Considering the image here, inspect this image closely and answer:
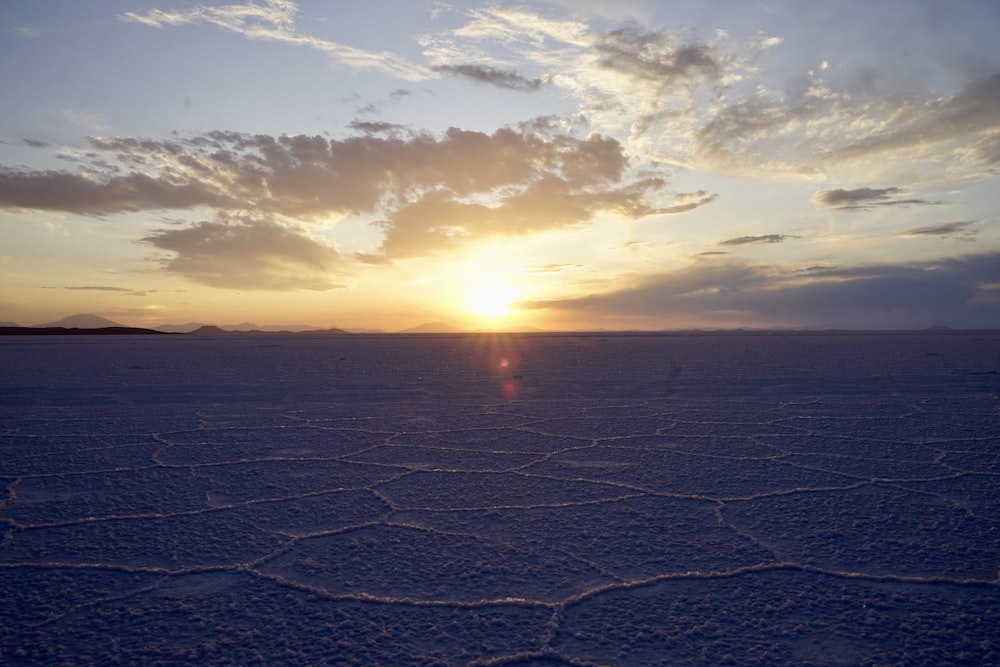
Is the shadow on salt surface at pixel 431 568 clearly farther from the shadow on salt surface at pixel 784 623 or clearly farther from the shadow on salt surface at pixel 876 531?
the shadow on salt surface at pixel 876 531

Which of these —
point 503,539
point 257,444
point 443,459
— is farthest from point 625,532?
point 257,444

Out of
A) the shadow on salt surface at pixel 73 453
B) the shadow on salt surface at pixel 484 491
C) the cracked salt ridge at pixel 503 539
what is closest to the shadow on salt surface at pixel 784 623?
the cracked salt ridge at pixel 503 539

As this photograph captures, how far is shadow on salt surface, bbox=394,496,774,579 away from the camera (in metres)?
2.58

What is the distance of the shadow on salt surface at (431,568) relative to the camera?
7.61 feet

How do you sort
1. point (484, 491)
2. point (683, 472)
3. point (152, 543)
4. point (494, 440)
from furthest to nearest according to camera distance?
1. point (494, 440)
2. point (683, 472)
3. point (484, 491)
4. point (152, 543)

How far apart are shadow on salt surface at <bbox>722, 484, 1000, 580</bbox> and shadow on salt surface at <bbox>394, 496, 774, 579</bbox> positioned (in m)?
0.18

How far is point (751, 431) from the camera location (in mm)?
5414

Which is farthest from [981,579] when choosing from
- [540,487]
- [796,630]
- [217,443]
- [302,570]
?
[217,443]

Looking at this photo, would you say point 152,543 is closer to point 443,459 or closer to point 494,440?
point 443,459

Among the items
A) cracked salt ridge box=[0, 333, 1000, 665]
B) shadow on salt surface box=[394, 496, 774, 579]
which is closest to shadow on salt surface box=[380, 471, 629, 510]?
cracked salt ridge box=[0, 333, 1000, 665]

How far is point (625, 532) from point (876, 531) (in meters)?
1.10

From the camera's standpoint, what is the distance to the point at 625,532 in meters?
2.91

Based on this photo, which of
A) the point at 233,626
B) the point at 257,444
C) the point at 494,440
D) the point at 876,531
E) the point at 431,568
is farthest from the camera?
the point at 494,440

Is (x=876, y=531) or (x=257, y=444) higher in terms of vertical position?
(x=257, y=444)
